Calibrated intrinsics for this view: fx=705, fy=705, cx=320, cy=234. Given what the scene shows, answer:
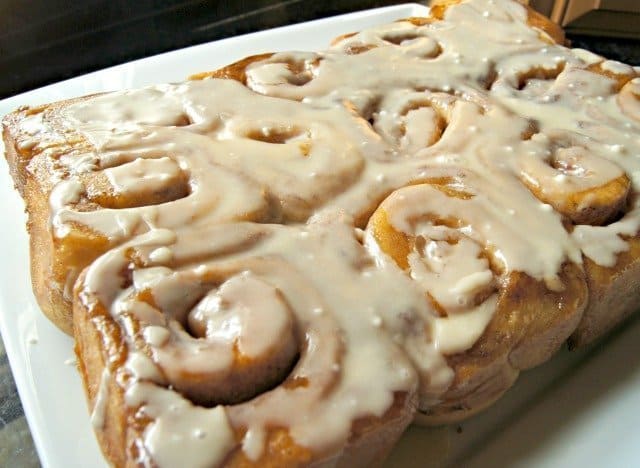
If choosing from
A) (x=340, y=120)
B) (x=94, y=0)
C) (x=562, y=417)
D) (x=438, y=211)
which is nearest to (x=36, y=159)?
(x=340, y=120)

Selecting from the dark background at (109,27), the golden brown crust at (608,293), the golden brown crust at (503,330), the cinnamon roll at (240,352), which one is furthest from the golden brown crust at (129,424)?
the dark background at (109,27)

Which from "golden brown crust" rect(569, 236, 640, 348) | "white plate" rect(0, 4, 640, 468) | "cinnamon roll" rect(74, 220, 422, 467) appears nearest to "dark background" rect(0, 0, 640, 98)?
"white plate" rect(0, 4, 640, 468)

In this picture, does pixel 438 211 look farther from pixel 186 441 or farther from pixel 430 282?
pixel 186 441

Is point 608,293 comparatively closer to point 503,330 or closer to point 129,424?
point 503,330

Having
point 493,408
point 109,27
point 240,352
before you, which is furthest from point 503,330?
point 109,27

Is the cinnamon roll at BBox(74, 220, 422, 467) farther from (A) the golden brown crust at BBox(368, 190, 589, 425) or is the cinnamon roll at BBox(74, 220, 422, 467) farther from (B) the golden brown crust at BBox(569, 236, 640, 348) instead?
(B) the golden brown crust at BBox(569, 236, 640, 348)
